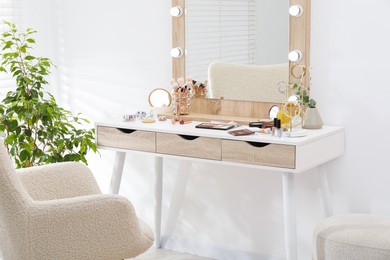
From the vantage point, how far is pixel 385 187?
3428 millimetres

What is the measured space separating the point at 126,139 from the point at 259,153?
75 centimetres

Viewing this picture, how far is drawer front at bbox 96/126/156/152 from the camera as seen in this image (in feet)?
11.8

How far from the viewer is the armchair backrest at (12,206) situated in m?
2.67

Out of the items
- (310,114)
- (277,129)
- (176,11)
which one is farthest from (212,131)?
(176,11)

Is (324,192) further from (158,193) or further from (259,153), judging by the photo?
(158,193)

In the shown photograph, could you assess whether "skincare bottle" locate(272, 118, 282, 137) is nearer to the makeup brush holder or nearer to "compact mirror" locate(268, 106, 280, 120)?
"compact mirror" locate(268, 106, 280, 120)

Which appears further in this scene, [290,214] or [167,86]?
[167,86]

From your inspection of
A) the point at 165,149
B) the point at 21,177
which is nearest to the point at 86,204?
the point at 21,177

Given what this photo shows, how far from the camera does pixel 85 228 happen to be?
282cm

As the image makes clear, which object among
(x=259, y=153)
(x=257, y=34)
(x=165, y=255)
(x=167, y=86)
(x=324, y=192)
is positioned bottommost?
(x=165, y=255)

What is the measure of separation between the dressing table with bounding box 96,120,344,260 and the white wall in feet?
0.44

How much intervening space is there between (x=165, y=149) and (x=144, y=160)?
2.35ft

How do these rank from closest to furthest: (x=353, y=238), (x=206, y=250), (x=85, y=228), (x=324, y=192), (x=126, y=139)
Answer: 1. (x=85, y=228)
2. (x=353, y=238)
3. (x=324, y=192)
4. (x=126, y=139)
5. (x=206, y=250)

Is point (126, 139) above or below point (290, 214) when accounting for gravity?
above
